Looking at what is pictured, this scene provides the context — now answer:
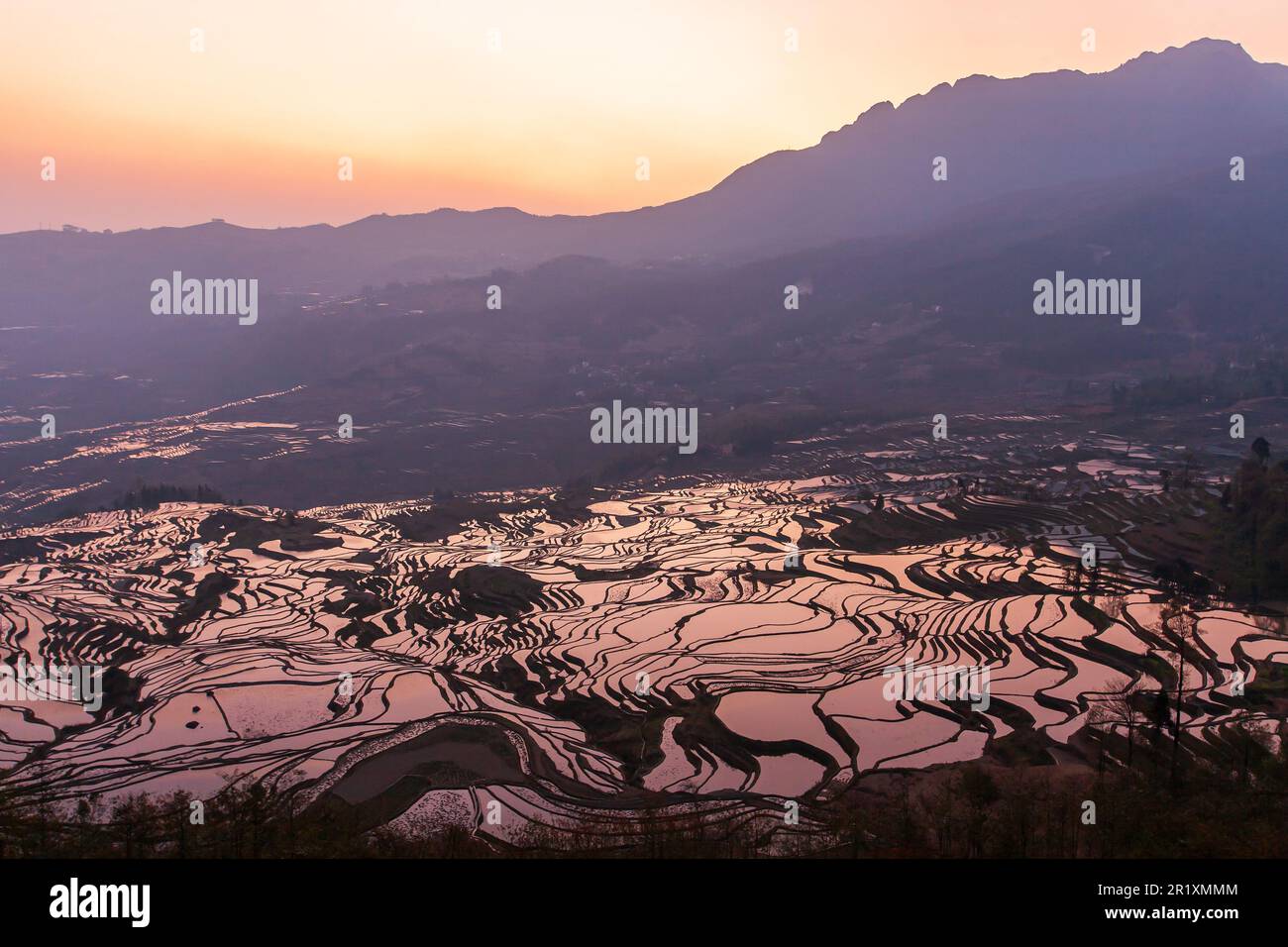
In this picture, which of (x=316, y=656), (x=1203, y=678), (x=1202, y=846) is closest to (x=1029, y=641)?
(x=1203, y=678)

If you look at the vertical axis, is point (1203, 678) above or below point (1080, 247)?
below

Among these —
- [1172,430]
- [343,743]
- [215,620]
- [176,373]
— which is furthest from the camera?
[176,373]

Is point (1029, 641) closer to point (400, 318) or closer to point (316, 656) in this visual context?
point (316, 656)

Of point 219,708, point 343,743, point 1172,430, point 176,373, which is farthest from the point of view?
point 176,373

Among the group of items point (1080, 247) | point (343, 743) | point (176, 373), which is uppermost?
point (1080, 247)
